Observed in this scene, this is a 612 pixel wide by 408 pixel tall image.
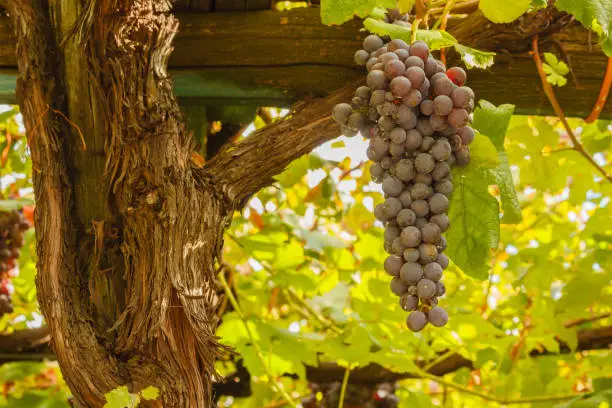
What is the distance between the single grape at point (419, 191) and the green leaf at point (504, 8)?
0.29 meters

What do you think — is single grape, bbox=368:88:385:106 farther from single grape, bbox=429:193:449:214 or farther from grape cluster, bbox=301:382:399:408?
grape cluster, bbox=301:382:399:408

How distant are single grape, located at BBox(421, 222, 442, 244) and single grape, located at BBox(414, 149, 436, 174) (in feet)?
0.24

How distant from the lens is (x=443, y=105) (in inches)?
34.7

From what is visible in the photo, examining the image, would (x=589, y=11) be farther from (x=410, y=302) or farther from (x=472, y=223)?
(x=410, y=302)

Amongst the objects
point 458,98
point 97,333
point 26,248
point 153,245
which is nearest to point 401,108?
point 458,98

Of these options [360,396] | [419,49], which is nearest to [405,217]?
[419,49]

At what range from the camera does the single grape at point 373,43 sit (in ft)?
3.74

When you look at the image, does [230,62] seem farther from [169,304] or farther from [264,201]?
[264,201]

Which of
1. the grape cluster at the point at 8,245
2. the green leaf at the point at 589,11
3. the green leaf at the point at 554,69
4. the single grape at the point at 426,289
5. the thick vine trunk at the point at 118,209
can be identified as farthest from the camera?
the grape cluster at the point at 8,245

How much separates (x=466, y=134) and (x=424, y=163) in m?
0.08

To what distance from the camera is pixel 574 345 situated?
83.8 inches

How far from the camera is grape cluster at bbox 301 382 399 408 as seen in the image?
256 centimetres

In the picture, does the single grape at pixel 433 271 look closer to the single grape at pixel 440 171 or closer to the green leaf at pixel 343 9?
the single grape at pixel 440 171

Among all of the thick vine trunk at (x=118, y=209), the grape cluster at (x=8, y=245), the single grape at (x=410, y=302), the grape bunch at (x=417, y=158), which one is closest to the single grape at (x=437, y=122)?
the grape bunch at (x=417, y=158)
